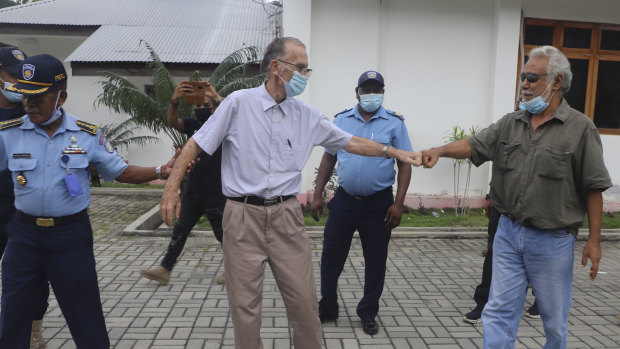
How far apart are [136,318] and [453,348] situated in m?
2.65

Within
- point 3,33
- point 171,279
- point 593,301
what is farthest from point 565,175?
point 3,33

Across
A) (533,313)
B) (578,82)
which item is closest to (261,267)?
(533,313)

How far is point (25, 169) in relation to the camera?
255cm

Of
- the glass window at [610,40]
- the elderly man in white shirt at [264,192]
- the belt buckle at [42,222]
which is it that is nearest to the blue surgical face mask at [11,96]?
the belt buckle at [42,222]

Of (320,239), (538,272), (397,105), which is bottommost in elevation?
(320,239)

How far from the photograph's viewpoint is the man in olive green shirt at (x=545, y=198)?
8.79 feet

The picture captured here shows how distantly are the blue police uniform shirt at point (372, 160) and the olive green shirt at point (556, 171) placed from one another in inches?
43.5

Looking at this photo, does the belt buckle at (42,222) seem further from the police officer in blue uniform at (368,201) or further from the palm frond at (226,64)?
the palm frond at (226,64)

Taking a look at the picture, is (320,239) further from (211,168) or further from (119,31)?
(119,31)

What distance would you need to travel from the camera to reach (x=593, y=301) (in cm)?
471

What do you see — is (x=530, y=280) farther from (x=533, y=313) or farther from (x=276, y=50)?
(x=276, y=50)

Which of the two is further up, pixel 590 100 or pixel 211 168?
pixel 590 100

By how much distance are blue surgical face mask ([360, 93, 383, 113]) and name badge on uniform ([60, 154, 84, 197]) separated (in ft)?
7.40

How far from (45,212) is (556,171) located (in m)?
2.88
